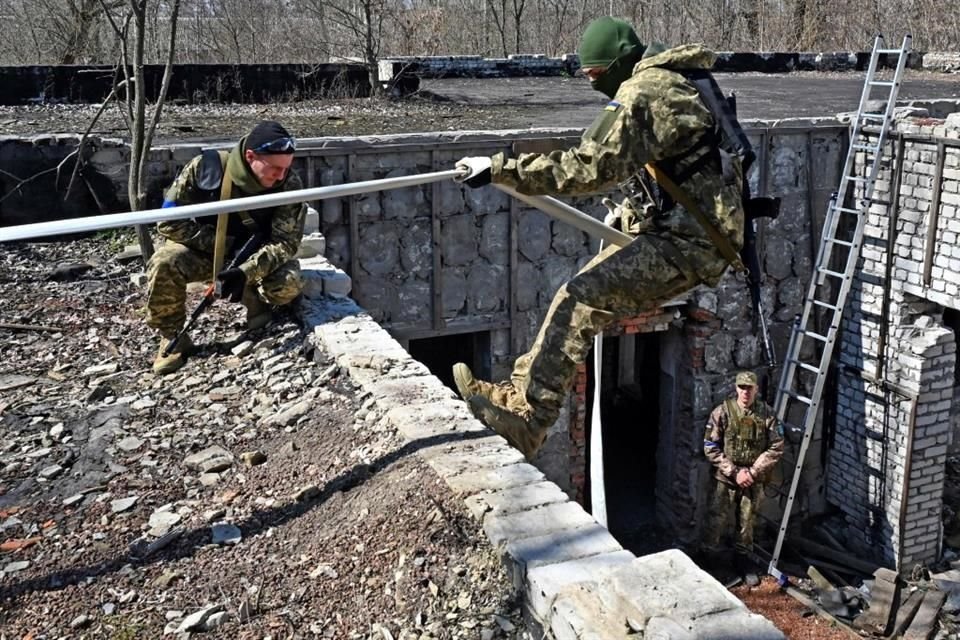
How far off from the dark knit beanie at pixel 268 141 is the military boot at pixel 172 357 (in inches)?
45.3

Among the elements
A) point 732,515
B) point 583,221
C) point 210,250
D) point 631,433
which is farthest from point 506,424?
point 631,433

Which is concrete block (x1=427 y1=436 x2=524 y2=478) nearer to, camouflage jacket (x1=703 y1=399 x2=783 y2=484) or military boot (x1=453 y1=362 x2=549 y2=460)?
military boot (x1=453 y1=362 x2=549 y2=460)

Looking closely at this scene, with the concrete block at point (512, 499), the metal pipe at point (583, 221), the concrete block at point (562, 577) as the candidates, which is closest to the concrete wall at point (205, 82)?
the metal pipe at point (583, 221)

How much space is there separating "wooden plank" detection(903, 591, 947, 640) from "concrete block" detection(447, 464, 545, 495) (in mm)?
5424

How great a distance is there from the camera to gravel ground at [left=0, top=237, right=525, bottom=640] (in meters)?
3.15

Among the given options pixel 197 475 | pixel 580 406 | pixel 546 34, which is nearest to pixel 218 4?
pixel 546 34

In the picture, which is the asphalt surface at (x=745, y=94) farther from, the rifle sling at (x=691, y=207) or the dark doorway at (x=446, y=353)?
the rifle sling at (x=691, y=207)

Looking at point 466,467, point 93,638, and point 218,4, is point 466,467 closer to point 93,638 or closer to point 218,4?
point 93,638

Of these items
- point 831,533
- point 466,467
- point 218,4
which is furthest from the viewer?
Answer: point 218,4

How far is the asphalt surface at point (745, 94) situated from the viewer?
441 inches

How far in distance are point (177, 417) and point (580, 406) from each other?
4.67 meters

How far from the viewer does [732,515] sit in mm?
8547

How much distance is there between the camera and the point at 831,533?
9672 mm

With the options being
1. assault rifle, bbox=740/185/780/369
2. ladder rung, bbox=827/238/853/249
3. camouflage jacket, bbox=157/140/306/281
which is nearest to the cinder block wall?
ladder rung, bbox=827/238/853/249
